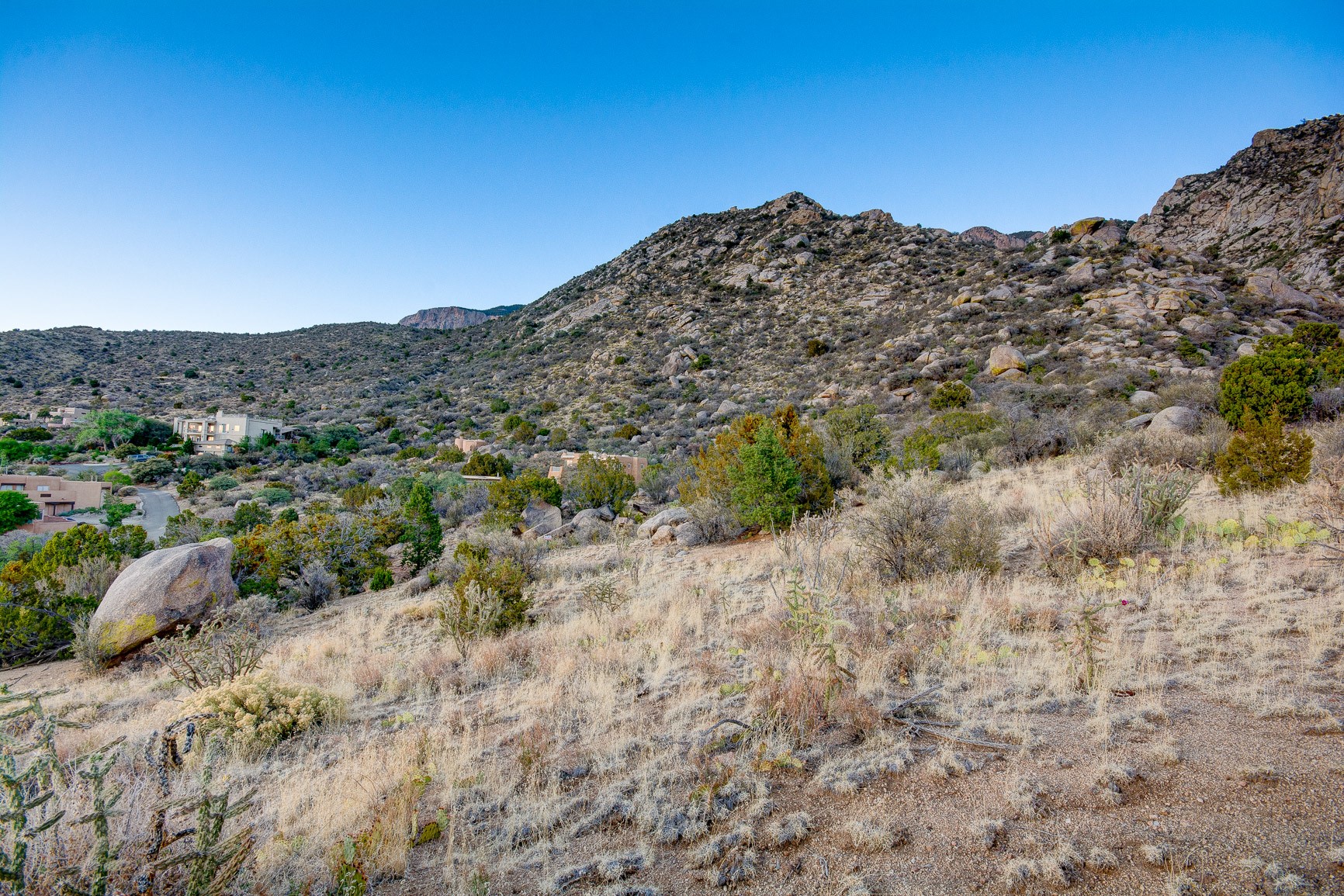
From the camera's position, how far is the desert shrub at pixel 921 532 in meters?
6.71

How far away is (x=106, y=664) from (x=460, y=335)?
53479mm

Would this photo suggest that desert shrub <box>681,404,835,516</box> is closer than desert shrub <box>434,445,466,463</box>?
Yes

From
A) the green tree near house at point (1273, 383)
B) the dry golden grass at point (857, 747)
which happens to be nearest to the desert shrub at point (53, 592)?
the dry golden grass at point (857, 747)

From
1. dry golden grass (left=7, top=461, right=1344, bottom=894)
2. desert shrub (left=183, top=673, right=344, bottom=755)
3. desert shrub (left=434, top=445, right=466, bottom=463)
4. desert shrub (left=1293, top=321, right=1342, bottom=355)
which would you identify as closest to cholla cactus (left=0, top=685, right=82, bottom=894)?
dry golden grass (left=7, top=461, right=1344, bottom=894)

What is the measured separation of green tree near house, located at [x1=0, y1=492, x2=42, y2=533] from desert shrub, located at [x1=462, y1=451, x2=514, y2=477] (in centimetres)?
1432

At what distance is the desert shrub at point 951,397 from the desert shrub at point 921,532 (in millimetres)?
16471

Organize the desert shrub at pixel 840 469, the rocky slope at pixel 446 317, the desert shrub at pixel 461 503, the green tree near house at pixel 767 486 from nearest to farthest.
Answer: the green tree near house at pixel 767 486
the desert shrub at pixel 840 469
the desert shrub at pixel 461 503
the rocky slope at pixel 446 317

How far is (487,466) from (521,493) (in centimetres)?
690

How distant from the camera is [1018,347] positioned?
2719cm

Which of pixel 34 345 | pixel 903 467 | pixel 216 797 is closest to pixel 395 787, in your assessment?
pixel 216 797

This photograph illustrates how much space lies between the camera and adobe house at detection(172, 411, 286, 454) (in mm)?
33625

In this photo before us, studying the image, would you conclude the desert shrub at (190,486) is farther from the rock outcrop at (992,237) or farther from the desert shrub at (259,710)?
the rock outcrop at (992,237)

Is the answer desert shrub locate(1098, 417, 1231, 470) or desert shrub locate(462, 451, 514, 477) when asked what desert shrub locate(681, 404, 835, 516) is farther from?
desert shrub locate(462, 451, 514, 477)

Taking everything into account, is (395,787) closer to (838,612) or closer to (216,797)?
(216,797)
